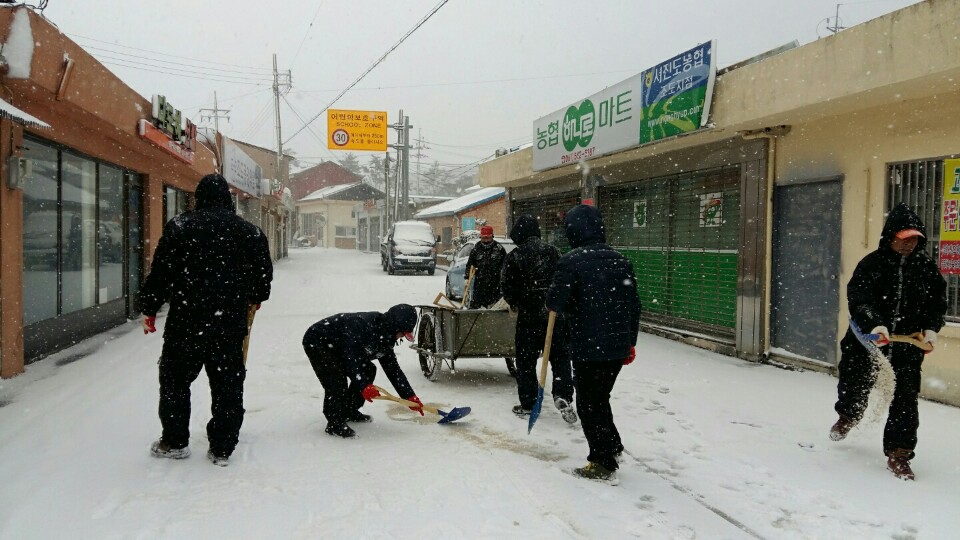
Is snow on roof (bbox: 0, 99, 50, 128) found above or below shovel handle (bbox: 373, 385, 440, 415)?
above

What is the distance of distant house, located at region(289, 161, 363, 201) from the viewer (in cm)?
7844

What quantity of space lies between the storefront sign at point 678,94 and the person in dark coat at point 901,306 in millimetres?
4200

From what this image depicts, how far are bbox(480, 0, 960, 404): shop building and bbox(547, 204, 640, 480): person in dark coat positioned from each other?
366 centimetres

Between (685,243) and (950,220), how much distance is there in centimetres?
415

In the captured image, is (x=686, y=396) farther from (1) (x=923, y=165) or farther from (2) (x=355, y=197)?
(2) (x=355, y=197)

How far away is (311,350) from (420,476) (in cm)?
137

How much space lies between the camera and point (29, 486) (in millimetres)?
3762

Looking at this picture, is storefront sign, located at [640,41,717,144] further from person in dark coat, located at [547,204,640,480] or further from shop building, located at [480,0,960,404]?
person in dark coat, located at [547,204,640,480]

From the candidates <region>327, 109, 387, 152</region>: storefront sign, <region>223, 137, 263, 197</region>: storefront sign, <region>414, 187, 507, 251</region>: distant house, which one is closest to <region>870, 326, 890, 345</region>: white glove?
<region>223, 137, 263, 197</region>: storefront sign

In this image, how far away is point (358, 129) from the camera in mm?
32188

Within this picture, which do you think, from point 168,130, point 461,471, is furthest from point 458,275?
point 461,471

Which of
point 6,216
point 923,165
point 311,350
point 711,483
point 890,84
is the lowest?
point 711,483

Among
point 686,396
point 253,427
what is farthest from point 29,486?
point 686,396

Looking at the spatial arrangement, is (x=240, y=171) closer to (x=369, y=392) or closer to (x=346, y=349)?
(x=346, y=349)
